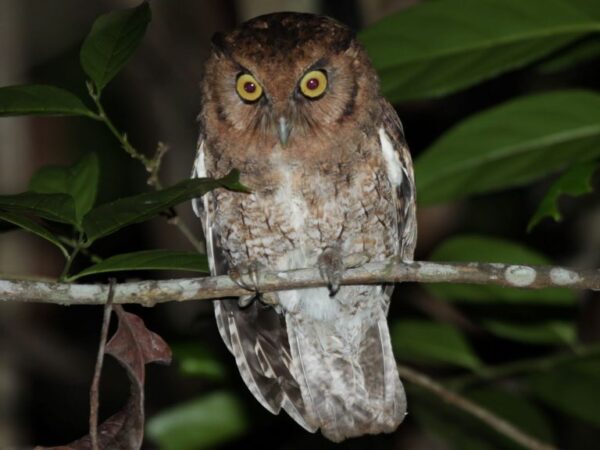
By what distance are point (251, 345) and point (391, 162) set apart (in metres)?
0.77

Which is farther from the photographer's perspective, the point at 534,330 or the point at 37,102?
the point at 534,330

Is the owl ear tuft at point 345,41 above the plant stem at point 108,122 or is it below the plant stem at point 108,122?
below

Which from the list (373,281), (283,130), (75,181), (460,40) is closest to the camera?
(373,281)

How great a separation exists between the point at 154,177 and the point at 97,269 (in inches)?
17.8

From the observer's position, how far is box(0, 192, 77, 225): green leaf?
6.83 ft

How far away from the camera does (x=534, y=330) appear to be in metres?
3.37

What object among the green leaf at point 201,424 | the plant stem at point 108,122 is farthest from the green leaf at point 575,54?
the green leaf at point 201,424

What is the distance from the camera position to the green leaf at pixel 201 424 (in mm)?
3395

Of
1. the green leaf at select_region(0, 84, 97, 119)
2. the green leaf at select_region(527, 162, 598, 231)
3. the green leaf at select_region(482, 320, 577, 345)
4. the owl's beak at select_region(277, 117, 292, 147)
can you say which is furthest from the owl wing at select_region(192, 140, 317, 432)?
the green leaf at select_region(527, 162, 598, 231)

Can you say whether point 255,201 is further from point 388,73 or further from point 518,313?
point 518,313

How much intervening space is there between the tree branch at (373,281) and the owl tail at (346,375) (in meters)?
1.00

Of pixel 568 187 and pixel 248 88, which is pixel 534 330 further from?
pixel 248 88

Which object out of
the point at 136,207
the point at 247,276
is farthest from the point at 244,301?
the point at 136,207

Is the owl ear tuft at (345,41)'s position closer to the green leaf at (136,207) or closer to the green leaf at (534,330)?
the green leaf at (534,330)
